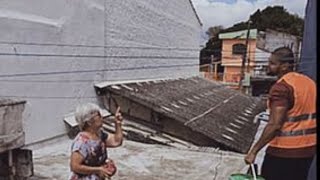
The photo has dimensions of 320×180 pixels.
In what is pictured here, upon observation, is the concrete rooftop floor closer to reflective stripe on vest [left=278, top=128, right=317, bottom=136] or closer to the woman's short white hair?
the woman's short white hair

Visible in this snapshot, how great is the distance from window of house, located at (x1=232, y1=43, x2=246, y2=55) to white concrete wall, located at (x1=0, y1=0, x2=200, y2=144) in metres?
4.76

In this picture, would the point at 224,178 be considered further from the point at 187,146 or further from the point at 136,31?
the point at 136,31

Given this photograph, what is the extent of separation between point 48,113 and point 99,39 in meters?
2.27

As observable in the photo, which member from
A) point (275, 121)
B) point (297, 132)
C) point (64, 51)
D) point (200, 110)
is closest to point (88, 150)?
point (275, 121)

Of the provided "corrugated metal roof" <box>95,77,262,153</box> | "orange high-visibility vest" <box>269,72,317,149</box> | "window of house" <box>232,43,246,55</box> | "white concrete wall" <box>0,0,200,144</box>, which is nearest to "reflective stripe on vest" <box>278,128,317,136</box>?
"orange high-visibility vest" <box>269,72,317,149</box>

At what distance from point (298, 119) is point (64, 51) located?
231 inches

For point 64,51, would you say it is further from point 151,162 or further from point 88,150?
point 88,150

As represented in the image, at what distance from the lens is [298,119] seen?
2.94 meters

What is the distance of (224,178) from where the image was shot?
6289 millimetres

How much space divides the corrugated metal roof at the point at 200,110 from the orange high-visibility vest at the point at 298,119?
16.5ft

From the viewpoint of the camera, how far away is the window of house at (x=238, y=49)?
56.4ft

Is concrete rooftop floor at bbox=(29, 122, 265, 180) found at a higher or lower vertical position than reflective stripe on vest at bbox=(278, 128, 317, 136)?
lower

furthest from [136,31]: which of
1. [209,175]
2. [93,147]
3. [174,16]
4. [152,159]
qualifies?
[93,147]

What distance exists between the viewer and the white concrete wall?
22.9ft
